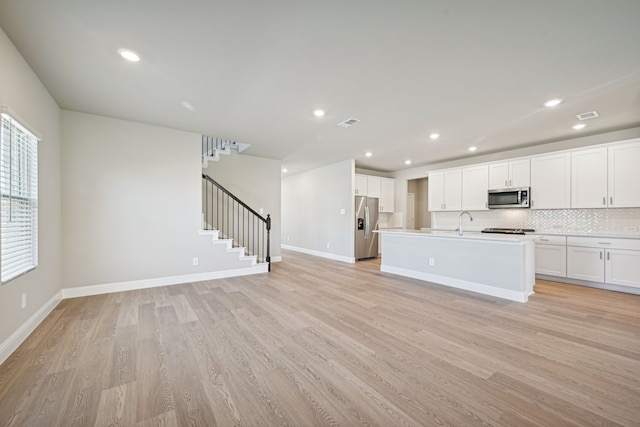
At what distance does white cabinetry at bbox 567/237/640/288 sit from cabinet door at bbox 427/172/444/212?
255cm

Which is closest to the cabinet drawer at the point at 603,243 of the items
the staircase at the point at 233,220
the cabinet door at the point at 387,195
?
the cabinet door at the point at 387,195

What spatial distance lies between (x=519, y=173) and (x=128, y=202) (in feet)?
23.8

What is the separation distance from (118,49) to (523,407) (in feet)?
13.7

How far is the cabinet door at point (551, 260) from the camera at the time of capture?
Answer: 469 centimetres

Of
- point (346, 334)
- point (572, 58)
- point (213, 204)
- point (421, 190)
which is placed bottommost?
point (346, 334)

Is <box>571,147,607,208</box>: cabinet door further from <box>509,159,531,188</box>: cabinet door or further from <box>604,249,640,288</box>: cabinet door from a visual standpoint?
<box>604,249,640,288</box>: cabinet door

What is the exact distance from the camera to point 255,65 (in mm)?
2652

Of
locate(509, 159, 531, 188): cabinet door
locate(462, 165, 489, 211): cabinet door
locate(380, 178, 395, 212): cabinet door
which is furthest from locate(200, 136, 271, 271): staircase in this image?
locate(509, 159, 531, 188): cabinet door

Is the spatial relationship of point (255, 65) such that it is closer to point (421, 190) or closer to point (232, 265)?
point (232, 265)

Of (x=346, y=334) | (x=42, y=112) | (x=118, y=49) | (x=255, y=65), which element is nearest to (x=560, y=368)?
(x=346, y=334)

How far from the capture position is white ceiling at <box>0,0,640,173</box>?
195cm

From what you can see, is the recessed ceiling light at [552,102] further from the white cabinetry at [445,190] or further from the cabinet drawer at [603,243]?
the white cabinetry at [445,190]

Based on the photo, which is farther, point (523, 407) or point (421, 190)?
point (421, 190)

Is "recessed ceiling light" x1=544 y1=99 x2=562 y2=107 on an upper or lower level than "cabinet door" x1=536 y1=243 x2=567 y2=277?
upper
